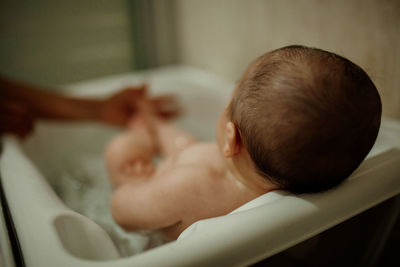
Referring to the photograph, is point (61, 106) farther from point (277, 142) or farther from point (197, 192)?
point (277, 142)

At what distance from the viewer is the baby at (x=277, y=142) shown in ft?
1.49

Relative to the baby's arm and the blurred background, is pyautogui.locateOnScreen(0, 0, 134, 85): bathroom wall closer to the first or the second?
the blurred background

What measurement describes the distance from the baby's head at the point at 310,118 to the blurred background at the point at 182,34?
0.18 meters

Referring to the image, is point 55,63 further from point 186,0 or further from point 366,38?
point 366,38

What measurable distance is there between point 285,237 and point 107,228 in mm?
295

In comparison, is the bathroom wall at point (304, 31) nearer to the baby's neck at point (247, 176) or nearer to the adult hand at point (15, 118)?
the baby's neck at point (247, 176)

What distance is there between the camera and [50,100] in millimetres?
1106

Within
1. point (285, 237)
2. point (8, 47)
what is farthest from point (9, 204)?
point (8, 47)

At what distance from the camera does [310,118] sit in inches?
17.6

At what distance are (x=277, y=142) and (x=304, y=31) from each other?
0.47 meters

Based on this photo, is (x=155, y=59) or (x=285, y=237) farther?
(x=155, y=59)

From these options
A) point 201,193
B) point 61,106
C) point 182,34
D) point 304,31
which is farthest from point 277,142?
point 182,34

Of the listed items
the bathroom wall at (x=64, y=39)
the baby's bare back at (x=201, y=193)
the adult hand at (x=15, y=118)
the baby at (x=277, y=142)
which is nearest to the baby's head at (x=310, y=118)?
the baby at (x=277, y=142)

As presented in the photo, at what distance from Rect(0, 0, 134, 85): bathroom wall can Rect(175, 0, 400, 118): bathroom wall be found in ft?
1.24
